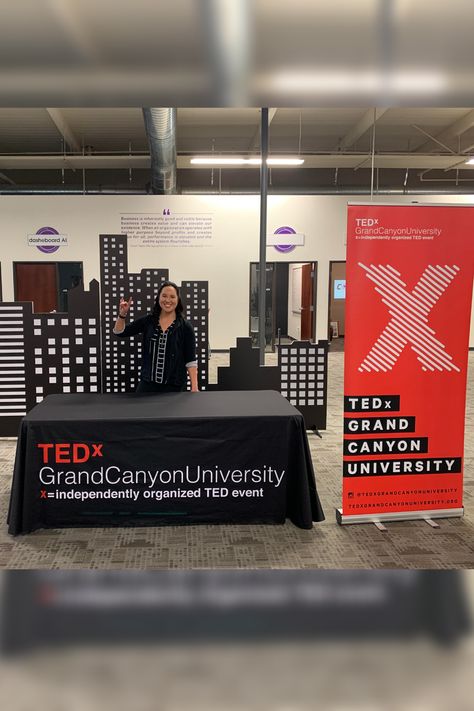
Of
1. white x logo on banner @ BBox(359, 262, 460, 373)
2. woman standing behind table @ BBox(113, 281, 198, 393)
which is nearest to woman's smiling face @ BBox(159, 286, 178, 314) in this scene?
woman standing behind table @ BBox(113, 281, 198, 393)

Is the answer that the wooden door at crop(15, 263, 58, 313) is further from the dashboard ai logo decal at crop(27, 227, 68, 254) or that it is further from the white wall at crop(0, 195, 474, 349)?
the dashboard ai logo decal at crop(27, 227, 68, 254)

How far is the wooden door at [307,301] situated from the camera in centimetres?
1113

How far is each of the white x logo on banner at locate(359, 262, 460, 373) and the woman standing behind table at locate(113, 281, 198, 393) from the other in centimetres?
125

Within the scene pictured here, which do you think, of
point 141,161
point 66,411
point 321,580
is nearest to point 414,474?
point 66,411

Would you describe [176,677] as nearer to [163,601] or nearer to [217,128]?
[163,601]

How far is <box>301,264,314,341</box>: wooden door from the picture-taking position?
11.1 meters

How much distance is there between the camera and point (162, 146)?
25.2 feet

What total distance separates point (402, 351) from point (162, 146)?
584cm

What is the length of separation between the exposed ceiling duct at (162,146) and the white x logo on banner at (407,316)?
4017 mm

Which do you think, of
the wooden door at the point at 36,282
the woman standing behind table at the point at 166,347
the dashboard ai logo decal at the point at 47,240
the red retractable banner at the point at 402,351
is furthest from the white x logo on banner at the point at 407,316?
the wooden door at the point at 36,282

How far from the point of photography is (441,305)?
304cm

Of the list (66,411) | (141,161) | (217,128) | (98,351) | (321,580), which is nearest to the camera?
(321,580)

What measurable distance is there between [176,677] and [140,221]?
10507 millimetres

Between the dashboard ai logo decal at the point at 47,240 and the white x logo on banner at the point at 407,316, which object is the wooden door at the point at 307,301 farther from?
the white x logo on banner at the point at 407,316
